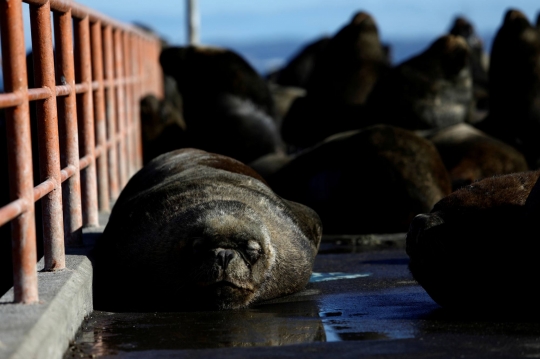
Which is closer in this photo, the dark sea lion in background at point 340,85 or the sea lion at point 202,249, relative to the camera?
the sea lion at point 202,249

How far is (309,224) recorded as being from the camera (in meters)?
6.43

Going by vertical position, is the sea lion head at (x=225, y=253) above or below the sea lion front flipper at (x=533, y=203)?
below

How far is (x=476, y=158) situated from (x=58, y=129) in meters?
5.99

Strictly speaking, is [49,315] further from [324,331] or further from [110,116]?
[110,116]

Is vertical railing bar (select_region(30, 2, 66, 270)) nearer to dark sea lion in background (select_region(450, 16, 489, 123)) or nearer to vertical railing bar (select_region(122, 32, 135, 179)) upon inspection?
vertical railing bar (select_region(122, 32, 135, 179))

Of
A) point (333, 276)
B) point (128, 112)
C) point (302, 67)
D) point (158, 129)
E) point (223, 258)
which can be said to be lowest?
point (333, 276)

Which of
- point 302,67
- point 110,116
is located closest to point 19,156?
point 110,116

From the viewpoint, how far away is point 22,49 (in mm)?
4223

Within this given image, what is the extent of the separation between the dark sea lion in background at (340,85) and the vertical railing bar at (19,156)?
9.95 meters

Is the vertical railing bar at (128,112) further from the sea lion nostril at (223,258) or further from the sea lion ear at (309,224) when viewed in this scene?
the sea lion nostril at (223,258)

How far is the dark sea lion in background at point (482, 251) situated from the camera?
189 inches

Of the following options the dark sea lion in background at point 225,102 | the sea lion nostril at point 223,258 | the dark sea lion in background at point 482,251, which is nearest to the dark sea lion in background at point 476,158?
the dark sea lion in background at point 225,102

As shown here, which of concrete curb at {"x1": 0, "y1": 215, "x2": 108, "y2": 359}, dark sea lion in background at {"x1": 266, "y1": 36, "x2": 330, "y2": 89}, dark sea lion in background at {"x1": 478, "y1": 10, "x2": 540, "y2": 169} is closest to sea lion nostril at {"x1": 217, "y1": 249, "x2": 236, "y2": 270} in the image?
concrete curb at {"x1": 0, "y1": 215, "x2": 108, "y2": 359}

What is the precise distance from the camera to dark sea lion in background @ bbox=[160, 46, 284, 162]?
1293 centimetres
